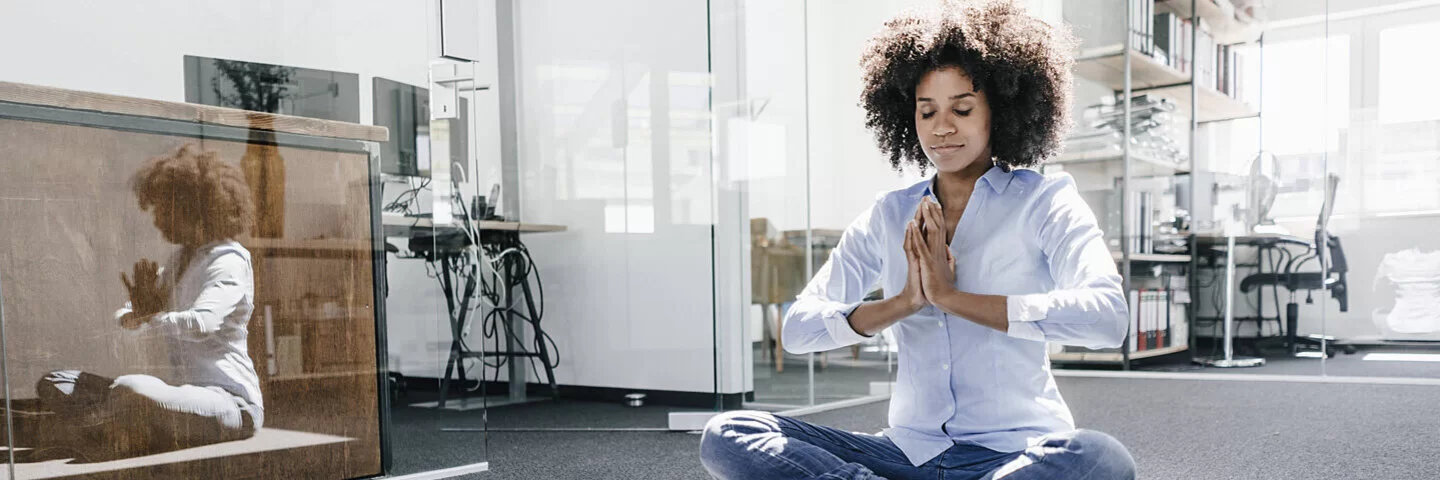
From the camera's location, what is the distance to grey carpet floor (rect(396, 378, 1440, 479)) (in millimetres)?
2146

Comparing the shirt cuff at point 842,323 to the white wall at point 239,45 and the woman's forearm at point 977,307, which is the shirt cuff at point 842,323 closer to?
the woman's forearm at point 977,307

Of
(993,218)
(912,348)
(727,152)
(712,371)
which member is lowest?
(712,371)

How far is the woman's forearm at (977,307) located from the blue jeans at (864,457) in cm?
15

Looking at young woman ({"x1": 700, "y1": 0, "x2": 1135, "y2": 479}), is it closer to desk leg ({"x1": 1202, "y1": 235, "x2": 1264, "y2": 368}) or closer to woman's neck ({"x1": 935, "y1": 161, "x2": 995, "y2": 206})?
woman's neck ({"x1": 935, "y1": 161, "x2": 995, "y2": 206})

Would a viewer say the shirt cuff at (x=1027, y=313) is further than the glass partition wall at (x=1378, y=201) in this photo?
No

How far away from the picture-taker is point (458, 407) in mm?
2217

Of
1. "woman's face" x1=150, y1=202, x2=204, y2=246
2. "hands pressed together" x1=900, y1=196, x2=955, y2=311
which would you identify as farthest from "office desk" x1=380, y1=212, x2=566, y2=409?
"hands pressed together" x1=900, y1=196, x2=955, y2=311

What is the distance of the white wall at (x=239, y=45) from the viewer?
158 centimetres

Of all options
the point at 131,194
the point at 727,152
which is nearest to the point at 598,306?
the point at 727,152

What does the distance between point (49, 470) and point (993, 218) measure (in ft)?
4.99

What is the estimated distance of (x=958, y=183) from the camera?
1371 millimetres

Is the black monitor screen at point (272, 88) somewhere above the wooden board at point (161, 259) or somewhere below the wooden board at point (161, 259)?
above

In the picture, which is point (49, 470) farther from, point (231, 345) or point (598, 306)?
point (598, 306)

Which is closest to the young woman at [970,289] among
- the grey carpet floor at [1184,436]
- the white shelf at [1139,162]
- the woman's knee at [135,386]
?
the grey carpet floor at [1184,436]
